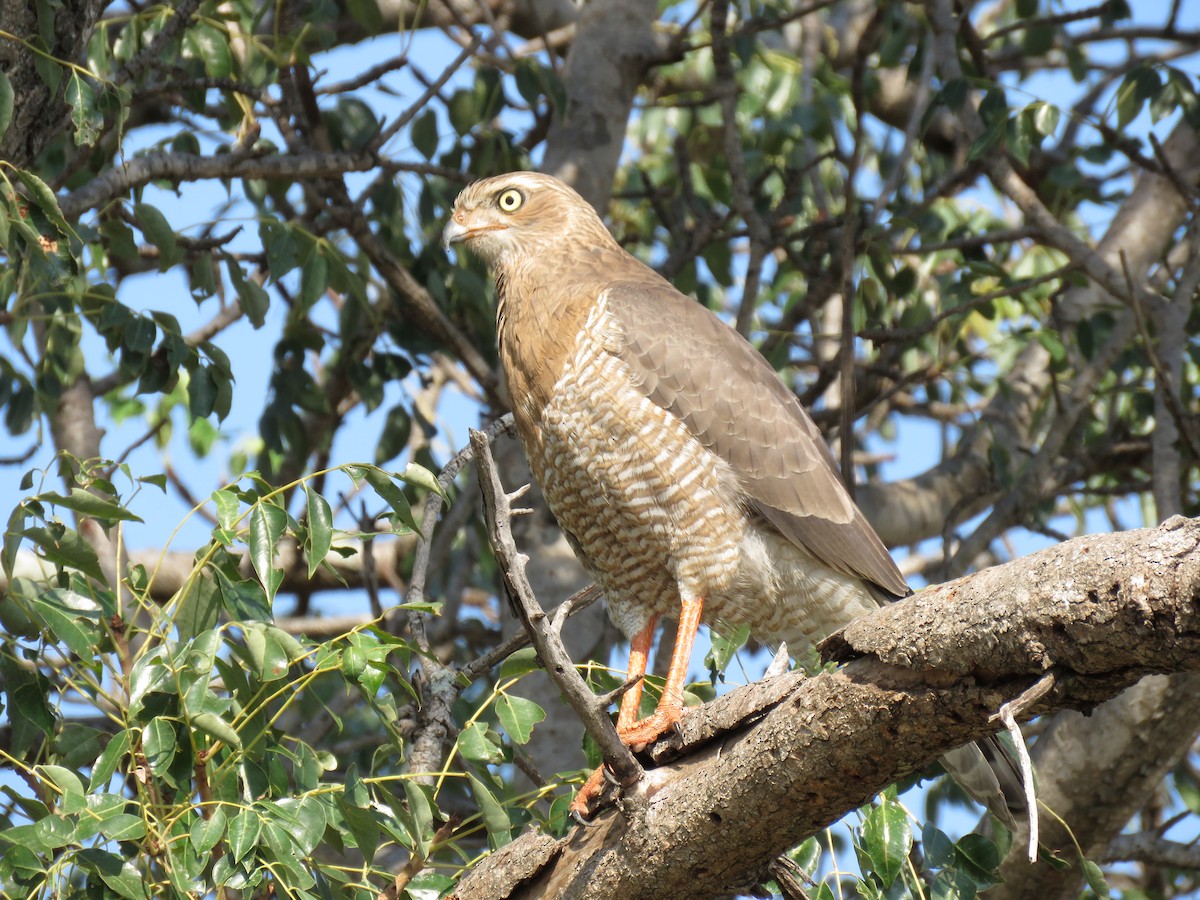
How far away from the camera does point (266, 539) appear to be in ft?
9.14

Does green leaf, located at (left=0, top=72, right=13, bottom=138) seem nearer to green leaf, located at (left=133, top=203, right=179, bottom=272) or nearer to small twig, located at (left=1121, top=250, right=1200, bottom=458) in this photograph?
green leaf, located at (left=133, top=203, right=179, bottom=272)

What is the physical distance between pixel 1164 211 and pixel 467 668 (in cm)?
435

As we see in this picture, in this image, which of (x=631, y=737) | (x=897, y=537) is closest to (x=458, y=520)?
(x=897, y=537)

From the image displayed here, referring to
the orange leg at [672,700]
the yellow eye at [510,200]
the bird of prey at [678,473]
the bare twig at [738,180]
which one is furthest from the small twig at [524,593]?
the bare twig at [738,180]

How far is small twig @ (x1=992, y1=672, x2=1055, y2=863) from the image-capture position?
1947 mm

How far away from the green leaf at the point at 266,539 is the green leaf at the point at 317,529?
6 centimetres

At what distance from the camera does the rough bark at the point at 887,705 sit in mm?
2148

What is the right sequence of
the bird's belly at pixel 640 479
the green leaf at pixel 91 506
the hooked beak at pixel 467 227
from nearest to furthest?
the green leaf at pixel 91 506, the bird's belly at pixel 640 479, the hooked beak at pixel 467 227

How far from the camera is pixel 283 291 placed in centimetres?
605

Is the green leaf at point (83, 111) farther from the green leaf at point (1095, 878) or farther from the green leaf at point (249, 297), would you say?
the green leaf at point (1095, 878)

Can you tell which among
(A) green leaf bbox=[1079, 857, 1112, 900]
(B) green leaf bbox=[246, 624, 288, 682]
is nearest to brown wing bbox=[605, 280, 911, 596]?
(A) green leaf bbox=[1079, 857, 1112, 900]

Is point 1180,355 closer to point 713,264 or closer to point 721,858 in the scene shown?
point 713,264

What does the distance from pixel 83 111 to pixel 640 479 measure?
1771 mm

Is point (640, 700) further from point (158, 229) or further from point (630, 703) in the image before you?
point (158, 229)
